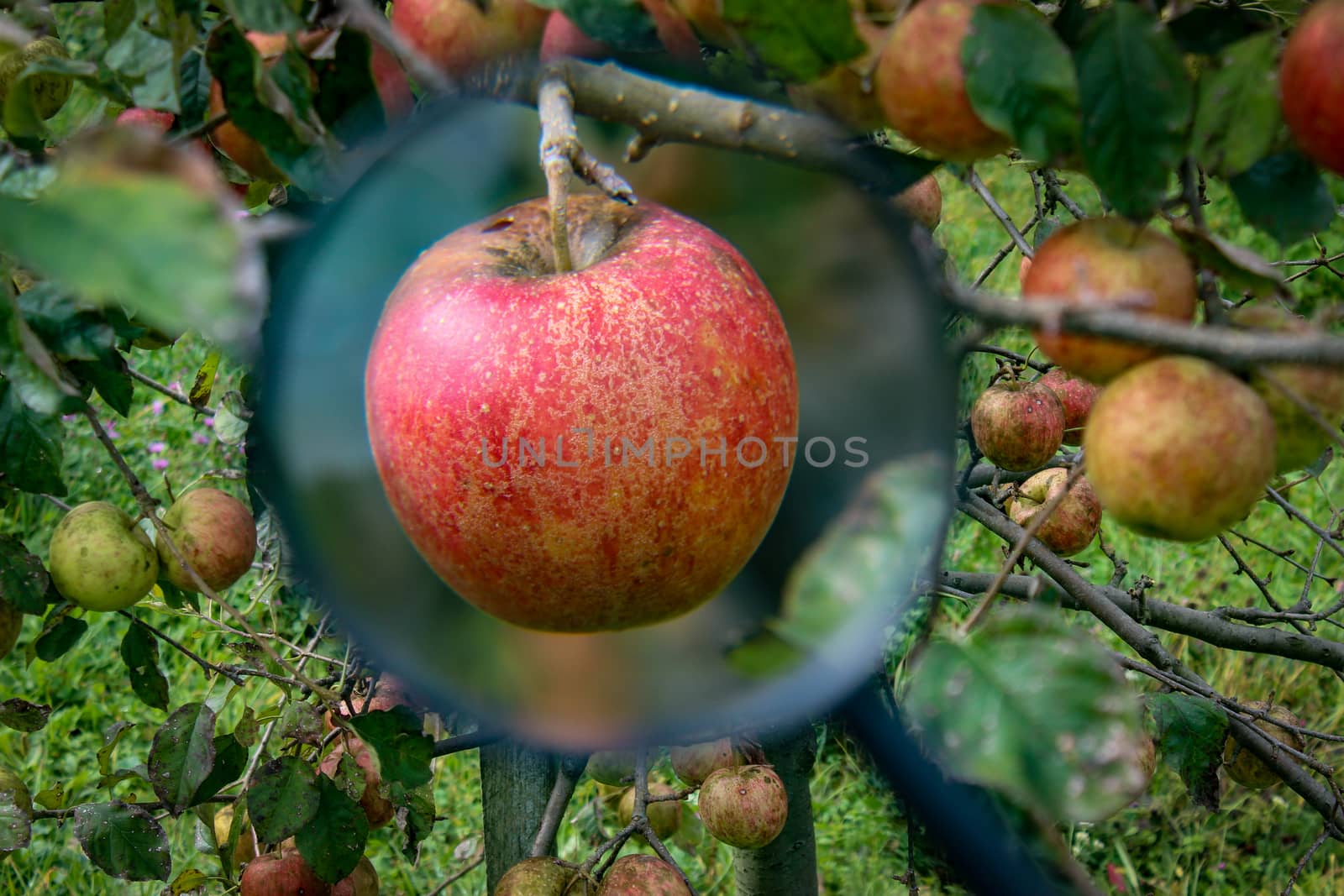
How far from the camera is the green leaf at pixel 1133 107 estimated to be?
55 cm

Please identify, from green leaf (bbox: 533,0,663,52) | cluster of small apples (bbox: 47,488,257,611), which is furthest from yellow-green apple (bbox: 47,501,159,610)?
green leaf (bbox: 533,0,663,52)

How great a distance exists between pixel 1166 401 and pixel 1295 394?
0.07 metres

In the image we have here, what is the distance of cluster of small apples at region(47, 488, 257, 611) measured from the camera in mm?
1119

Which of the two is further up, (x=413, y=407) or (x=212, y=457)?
(x=413, y=407)

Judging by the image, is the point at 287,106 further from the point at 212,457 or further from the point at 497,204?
the point at 212,457

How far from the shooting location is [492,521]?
2.39 ft

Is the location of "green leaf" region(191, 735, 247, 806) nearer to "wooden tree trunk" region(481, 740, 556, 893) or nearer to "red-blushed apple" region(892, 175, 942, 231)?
"wooden tree trunk" region(481, 740, 556, 893)

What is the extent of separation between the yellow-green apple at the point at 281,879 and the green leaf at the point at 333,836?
74 mm

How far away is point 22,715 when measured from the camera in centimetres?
129

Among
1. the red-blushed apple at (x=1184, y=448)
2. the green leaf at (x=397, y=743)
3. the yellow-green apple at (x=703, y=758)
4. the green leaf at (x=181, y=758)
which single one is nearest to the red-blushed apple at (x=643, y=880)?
the green leaf at (x=397, y=743)

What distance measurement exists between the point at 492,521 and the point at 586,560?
0.07 metres

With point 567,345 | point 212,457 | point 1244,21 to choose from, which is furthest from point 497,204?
point 212,457

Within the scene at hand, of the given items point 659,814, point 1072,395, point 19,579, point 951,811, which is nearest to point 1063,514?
point 1072,395

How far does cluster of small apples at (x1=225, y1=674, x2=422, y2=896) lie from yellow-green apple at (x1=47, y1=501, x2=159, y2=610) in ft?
0.81
